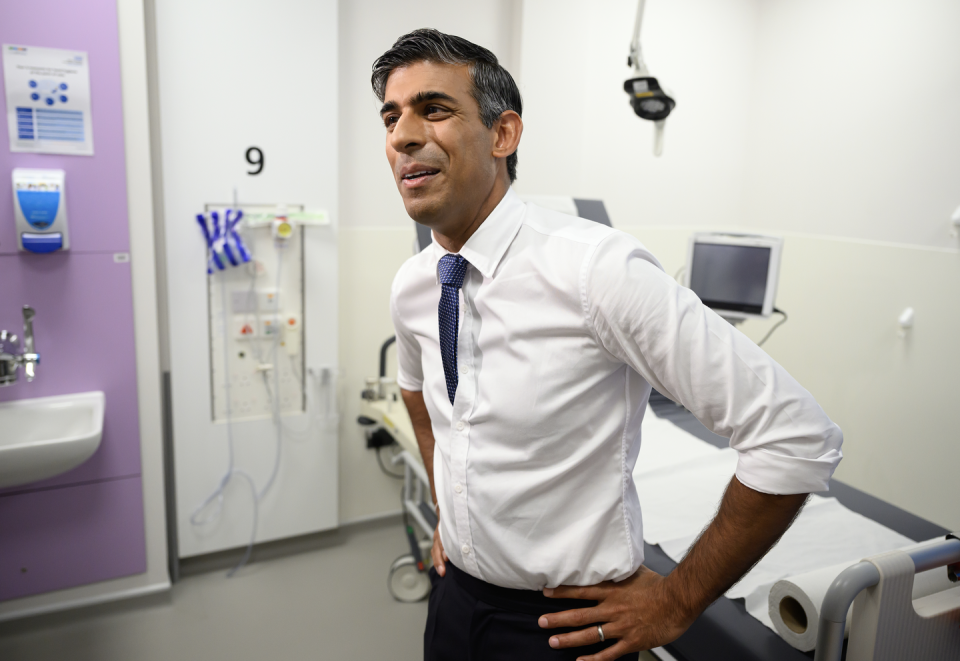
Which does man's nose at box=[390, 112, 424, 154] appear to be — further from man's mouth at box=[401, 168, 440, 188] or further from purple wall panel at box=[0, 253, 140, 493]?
purple wall panel at box=[0, 253, 140, 493]

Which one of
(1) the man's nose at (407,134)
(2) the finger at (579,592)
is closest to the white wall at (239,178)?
(1) the man's nose at (407,134)

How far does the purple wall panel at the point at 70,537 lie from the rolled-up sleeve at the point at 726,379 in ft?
7.00

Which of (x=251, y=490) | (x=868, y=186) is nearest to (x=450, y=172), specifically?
(x=251, y=490)

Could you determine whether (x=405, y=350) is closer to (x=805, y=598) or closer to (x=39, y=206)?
(x=805, y=598)

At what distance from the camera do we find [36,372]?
6.86ft

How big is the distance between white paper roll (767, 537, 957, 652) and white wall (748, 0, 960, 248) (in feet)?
6.18

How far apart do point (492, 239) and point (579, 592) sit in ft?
1.83

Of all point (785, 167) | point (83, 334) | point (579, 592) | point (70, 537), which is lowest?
point (70, 537)

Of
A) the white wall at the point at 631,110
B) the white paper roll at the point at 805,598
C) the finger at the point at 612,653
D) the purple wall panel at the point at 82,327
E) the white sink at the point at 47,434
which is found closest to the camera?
the finger at the point at 612,653

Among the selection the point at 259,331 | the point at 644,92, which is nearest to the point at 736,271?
the point at 644,92

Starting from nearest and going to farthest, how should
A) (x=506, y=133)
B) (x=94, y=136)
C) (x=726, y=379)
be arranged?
(x=726, y=379) → (x=506, y=133) → (x=94, y=136)

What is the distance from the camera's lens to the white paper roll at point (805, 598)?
1195 mm

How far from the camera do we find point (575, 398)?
0.93 m

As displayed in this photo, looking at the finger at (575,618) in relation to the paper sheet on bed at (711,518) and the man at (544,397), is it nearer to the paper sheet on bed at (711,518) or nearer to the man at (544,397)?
the man at (544,397)
